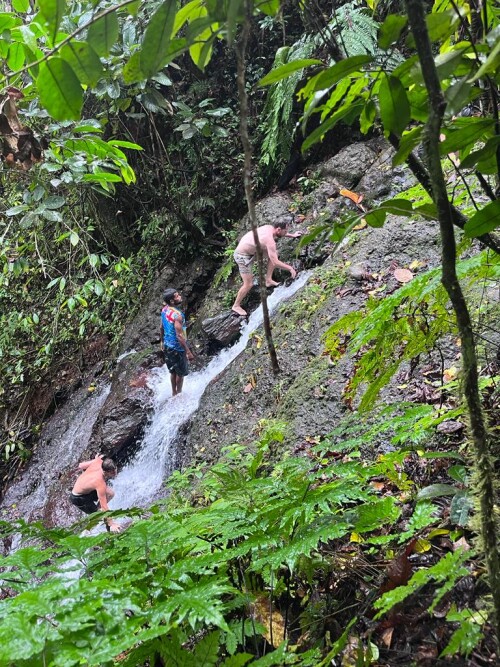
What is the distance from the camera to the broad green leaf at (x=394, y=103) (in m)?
0.93

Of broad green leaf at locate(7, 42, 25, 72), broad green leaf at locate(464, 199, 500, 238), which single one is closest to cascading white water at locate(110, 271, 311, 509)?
broad green leaf at locate(7, 42, 25, 72)

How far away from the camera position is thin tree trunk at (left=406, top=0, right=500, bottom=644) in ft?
2.39

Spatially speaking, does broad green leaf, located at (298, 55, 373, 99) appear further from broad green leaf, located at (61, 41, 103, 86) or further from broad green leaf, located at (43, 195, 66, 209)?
broad green leaf, located at (43, 195, 66, 209)

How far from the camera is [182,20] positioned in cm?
91

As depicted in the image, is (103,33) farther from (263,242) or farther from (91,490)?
(263,242)

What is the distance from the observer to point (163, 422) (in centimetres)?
677

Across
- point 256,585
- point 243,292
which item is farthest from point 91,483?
point 256,585

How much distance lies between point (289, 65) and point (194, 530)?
4.74ft

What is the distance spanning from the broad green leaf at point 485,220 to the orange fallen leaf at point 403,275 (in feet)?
11.9

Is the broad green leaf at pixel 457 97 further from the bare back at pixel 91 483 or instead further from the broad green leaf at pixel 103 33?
the bare back at pixel 91 483

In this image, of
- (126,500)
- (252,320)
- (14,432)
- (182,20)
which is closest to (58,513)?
(126,500)

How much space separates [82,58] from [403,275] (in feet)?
13.8

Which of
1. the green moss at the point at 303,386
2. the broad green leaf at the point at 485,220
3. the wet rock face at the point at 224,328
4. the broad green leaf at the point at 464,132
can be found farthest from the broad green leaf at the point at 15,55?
the wet rock face at the point at 224,328

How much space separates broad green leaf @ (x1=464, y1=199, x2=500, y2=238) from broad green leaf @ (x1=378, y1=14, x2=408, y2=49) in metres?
0.42
